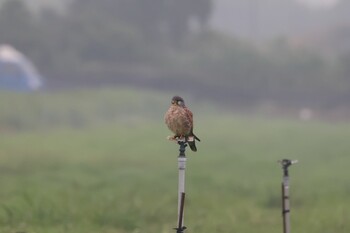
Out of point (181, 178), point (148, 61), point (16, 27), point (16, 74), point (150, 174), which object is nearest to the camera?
point (181, 178)

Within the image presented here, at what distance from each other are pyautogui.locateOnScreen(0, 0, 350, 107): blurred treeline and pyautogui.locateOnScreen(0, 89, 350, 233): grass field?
12.3 meters

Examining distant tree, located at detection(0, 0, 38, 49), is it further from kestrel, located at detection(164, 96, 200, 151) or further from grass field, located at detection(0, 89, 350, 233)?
kestrel, located at detection(164, 96, 200, 151)

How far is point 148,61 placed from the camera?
175 ft

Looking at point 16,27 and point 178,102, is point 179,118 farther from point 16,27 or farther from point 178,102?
point 16,27

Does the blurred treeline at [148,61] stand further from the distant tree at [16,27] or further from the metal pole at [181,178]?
the metal pole at [181,178]

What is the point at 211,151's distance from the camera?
23609 mm

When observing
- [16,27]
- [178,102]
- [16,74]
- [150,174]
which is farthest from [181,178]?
[16,27]

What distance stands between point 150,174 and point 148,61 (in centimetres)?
3610

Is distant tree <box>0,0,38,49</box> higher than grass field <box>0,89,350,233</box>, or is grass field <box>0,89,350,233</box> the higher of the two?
distant tree <box>0,0,38,49</box>

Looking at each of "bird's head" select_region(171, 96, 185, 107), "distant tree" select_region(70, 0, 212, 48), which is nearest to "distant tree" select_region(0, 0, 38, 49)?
"distant tree" select_region(70, 0, 212, 48)

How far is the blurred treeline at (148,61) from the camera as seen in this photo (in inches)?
1858

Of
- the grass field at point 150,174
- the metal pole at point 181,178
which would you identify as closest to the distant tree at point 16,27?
the grass field at point 150,174

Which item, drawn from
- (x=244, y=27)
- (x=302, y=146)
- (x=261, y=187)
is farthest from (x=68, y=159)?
(x=244, y=27)

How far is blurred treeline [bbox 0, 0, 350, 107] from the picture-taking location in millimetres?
47188
